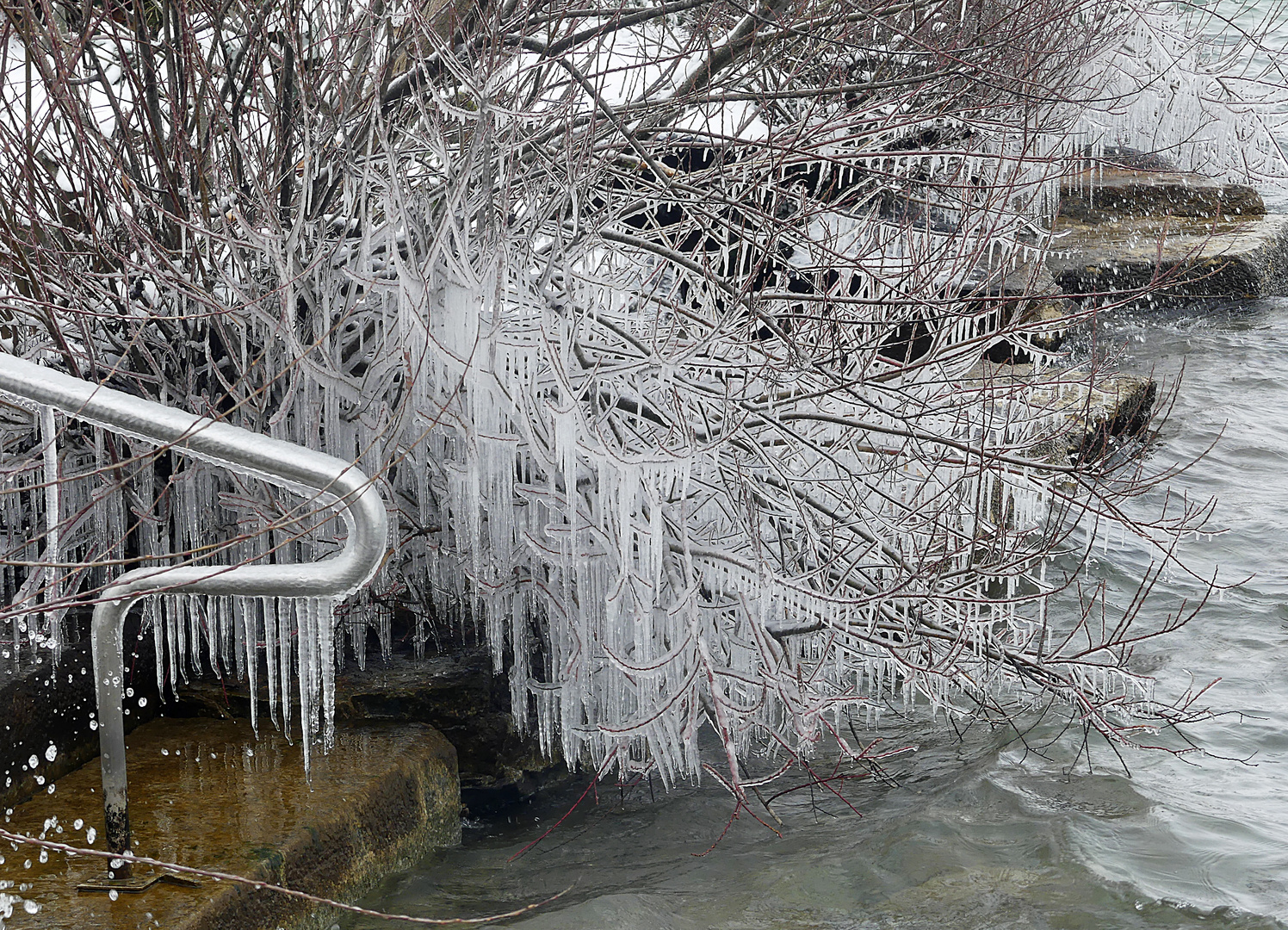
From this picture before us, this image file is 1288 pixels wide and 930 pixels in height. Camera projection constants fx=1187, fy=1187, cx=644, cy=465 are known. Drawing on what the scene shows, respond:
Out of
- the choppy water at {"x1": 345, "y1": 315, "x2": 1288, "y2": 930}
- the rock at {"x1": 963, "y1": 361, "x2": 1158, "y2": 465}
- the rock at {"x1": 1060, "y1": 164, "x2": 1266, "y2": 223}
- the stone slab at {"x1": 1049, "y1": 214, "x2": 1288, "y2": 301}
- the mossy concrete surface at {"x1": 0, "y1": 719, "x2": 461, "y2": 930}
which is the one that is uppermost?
the rock at {"x1": 1060, "y1": 164, "x2": 1266, "y2": 223}

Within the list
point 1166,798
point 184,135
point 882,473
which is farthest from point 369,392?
point 1166,798

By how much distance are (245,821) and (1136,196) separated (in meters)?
12.9

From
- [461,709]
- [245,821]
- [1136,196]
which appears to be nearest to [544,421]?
[461,709]

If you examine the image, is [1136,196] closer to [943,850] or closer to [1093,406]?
[1093,406]

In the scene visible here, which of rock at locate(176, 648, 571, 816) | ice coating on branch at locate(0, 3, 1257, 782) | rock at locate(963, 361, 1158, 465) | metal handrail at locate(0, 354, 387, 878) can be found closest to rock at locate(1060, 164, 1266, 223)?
rock at locate(963, 361, 1158, 465)

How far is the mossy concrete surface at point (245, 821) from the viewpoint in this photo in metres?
3.02

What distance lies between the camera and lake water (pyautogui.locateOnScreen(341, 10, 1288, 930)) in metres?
3.97

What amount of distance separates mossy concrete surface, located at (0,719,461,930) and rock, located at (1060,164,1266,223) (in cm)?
1123

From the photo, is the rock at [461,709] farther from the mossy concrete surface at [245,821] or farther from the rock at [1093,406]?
the rock at [1093,406]

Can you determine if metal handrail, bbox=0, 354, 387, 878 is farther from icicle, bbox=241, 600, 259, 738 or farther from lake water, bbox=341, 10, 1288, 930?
lake water, bbox=341, 10, 1288, 930

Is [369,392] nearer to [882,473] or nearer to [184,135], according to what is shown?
[184,135]

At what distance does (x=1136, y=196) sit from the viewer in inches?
535

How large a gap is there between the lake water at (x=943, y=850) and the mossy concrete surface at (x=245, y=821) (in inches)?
7.2

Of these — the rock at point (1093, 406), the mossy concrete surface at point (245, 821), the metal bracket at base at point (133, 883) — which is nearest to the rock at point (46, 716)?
the mossy concrete surface at point (245, 821)
